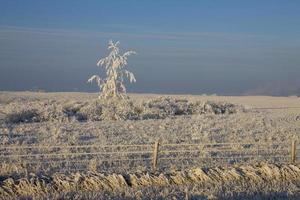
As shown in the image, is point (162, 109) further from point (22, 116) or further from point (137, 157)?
point (137, 157)

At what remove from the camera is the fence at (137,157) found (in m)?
19.9

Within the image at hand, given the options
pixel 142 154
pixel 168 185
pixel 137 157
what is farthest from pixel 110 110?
A: pixel 168 185

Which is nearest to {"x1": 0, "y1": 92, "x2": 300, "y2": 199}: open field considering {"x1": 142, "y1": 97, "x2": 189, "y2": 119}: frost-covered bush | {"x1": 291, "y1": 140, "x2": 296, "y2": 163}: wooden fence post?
{"x1": 142, "y1": 97, "x2": 189, "y2": 119}: frost-covered bush

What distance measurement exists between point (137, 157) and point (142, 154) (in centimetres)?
57

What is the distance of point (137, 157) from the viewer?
73.7 feet

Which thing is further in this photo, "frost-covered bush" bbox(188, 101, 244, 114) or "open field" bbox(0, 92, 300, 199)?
"frost-covered bush" bbox(188, 101, 244, 114)

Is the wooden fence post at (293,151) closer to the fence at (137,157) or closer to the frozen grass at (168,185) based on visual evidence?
the fence at (137,157)

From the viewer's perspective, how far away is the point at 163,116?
44.8 metres

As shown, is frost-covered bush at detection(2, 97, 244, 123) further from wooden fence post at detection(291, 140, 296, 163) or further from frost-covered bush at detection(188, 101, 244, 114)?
wooden fence post at detection(291, 140, 296, 163)

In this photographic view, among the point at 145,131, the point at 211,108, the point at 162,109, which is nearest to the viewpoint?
the point at 145,131

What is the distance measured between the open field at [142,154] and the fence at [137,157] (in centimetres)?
3

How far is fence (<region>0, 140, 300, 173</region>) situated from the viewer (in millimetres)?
19906

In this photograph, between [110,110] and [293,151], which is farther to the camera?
[110,110]

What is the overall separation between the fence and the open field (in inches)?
1.2
